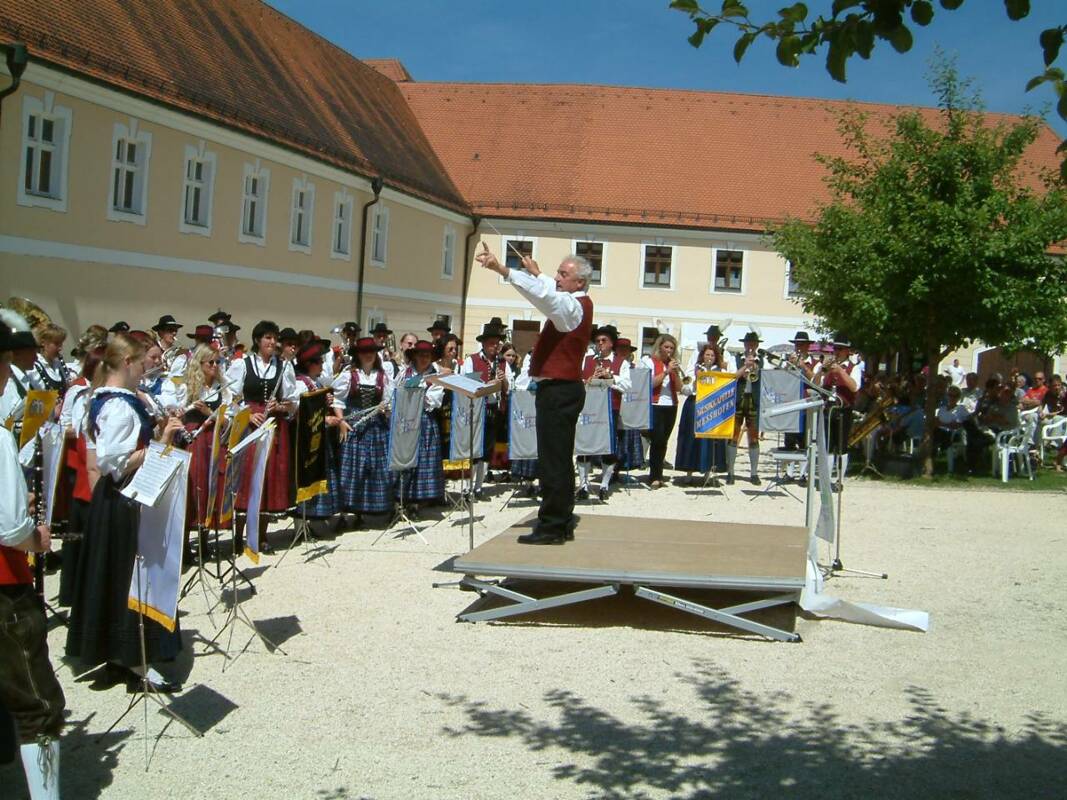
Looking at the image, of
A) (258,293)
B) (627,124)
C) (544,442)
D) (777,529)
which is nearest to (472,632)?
(544,442)

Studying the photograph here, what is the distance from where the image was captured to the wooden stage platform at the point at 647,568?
7.45m

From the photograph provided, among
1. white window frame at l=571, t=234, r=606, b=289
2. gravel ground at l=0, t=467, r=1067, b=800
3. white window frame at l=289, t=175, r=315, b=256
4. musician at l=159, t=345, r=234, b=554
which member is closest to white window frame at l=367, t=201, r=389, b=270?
white window frame at l=289, t=175, r=315, b=256

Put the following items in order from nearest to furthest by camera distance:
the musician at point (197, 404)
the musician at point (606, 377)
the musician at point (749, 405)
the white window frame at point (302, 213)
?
the musician at point (197, 404) → the musician at point (606, 377) → the musician at point (749, 405) → the white window frame at point (302, 213)

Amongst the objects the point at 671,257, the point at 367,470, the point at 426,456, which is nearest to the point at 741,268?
the point at 671,257

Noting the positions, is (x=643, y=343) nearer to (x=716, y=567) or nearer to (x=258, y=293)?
(x=258, y=293)

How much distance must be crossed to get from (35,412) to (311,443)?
125 inches

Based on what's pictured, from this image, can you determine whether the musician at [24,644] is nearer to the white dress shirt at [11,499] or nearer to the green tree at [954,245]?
the white dress shirt at [11,499]

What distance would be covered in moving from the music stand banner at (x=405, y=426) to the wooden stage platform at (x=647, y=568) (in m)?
2.37

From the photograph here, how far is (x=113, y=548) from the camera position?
5.77 meters

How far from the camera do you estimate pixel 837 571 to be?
9664 mm

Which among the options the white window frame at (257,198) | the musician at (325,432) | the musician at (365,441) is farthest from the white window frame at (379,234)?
the musician at (325,432)

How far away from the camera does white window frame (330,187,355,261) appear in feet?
97.6

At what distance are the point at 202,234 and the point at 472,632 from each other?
18.2 m

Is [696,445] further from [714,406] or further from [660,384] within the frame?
[660,384]
